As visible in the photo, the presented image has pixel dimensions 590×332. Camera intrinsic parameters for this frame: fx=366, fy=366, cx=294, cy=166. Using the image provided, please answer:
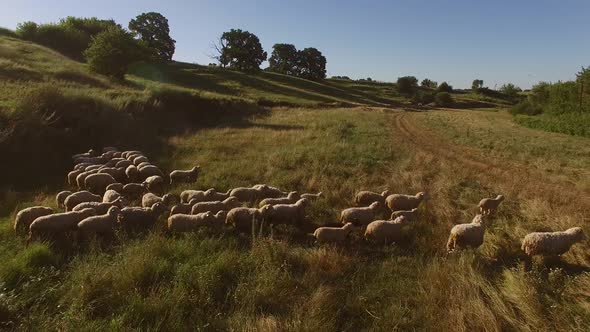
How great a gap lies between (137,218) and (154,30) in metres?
80.3

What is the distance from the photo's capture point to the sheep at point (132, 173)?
12258 mm

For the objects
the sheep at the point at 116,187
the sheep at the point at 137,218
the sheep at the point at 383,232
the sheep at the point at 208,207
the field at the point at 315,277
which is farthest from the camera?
the sheep at the point at 116,187

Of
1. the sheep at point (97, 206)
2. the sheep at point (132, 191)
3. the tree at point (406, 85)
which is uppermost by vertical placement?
the tree at point (406, 85)

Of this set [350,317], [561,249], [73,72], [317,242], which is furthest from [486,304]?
[73,72]

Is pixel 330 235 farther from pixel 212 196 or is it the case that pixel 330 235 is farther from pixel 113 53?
pixel 113 53

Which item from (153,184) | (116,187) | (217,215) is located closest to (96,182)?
(116,187)

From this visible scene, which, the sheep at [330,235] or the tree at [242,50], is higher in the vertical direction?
the tree at [242,50]

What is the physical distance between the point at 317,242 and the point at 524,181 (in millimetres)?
9271

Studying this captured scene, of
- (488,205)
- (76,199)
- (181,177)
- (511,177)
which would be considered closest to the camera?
(76,199)

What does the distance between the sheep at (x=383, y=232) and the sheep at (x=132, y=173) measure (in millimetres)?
8332

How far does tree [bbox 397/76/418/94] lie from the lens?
297 feet

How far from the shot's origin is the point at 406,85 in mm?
91312

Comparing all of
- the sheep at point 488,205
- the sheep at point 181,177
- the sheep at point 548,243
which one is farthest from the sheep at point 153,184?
the sheep at point 548,243

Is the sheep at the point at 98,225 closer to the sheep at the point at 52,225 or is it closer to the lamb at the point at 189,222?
the sheep at the point at 52,225
